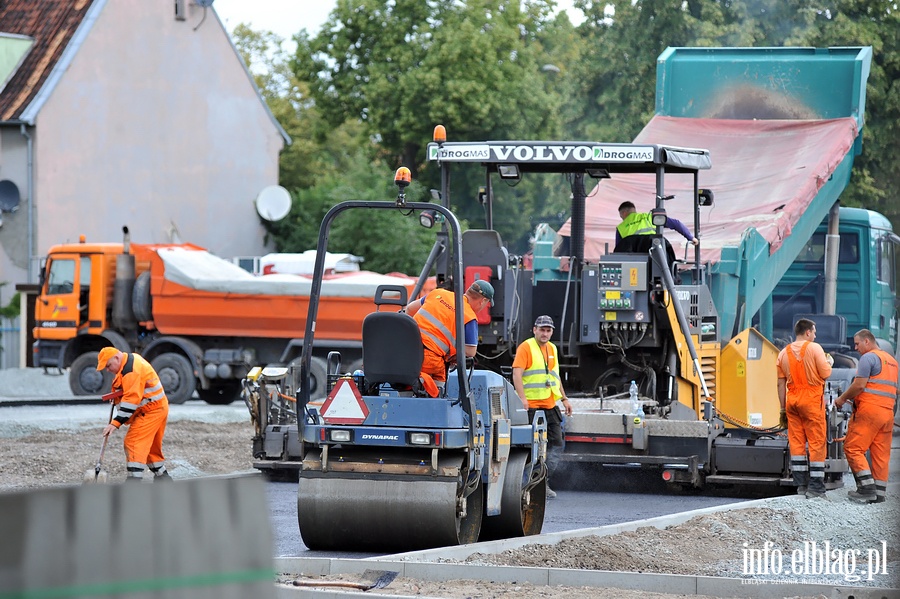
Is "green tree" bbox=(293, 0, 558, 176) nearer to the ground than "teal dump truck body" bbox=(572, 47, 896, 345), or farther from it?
farther from it

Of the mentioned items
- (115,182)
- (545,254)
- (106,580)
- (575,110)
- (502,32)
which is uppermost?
(502,32)

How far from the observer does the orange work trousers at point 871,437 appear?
11719mm

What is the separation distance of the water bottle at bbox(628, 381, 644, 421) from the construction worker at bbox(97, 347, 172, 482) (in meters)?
4.04

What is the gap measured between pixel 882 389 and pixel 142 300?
13346 mm

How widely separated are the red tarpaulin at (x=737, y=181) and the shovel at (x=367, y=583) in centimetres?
673

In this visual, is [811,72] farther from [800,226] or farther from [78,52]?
[78,52]

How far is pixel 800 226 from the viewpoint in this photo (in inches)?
605

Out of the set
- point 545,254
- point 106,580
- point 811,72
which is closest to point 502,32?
point 811,72

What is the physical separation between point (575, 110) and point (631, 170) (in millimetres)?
21682

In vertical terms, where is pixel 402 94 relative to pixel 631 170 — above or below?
above

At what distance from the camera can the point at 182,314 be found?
21.8m

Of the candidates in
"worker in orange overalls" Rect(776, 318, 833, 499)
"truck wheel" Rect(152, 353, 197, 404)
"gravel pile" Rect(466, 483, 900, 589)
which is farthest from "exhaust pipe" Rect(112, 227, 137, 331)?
"gravel pile" Rect(466, 483, 900, 589)

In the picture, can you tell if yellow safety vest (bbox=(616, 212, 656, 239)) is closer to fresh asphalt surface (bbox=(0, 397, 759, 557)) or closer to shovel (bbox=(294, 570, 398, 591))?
fresh asphalt surface (bbox=(0, 397, 759, 557))

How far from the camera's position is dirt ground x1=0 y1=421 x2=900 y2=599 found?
22.9ft
